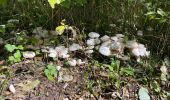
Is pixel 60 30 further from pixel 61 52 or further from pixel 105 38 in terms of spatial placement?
pixel 105 38

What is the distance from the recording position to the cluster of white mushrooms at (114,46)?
8.82 ft

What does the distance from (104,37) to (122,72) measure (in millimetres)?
317

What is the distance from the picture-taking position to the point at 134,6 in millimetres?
3062

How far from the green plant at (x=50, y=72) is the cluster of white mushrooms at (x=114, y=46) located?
0.31 metres

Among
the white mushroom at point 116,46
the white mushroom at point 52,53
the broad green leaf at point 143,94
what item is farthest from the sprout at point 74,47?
the broad green leaf at point 143,94


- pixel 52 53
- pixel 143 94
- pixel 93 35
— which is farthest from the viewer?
pixel 93 35

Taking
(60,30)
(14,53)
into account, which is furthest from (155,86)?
(14,53)

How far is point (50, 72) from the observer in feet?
8.72

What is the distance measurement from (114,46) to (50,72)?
1.68 feet

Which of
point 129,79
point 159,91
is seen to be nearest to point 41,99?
point 129,79

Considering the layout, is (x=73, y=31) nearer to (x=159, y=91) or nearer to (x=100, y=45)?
(x=100, y=45)

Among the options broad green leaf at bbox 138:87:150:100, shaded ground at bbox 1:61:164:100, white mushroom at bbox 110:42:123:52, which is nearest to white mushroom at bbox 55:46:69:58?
shaded ground at bbox 1:61:164:100

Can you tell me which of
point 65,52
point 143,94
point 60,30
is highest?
point 60,30

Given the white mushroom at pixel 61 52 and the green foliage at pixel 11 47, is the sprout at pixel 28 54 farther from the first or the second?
the white mushroom at pixel 61 52
